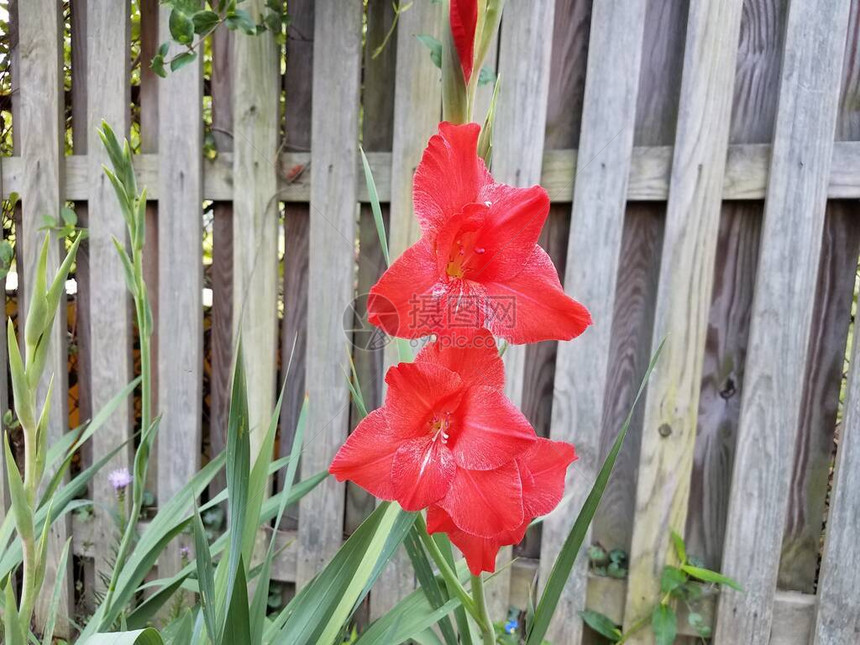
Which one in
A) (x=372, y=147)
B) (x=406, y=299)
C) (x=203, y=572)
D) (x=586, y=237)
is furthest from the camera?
(x=372, y=147)

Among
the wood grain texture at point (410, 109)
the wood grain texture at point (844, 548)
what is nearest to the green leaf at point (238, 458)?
the wood grain texture at point (410, 109)

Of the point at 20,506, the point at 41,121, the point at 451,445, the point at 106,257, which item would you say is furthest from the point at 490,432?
the point at 41,121

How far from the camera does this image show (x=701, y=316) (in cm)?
115

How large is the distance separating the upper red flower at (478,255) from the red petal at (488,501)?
3.6 inches

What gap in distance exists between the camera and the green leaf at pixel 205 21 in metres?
1.13

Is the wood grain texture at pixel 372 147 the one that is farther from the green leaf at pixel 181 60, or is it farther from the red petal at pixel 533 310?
the red petal at pixel 533 310

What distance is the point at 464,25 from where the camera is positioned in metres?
0.38

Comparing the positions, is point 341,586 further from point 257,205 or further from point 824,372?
point 824,372

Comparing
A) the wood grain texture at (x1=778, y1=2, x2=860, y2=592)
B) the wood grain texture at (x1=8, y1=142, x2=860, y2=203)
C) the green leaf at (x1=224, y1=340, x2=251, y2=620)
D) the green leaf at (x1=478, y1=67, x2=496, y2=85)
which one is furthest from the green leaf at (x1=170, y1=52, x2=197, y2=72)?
the wood grain texture at (x1=778, y1=2, x2=860, y2=592)

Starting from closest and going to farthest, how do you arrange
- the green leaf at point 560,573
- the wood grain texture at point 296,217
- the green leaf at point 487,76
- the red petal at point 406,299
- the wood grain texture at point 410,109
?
the red petal at point 406,299, the green leaf at point 560,573, the green leaf at point 487,76, the wood grain texture at point 410,109, the wood grain texture at point 296,217

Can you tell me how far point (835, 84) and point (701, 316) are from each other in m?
0.50

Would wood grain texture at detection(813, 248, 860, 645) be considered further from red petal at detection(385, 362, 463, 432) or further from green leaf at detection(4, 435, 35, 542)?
green leaf at detection(4, 435, 35, 542)

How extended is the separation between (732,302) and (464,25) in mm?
1047

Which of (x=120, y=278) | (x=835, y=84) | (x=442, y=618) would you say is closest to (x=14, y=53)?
(x=120, y=278)
